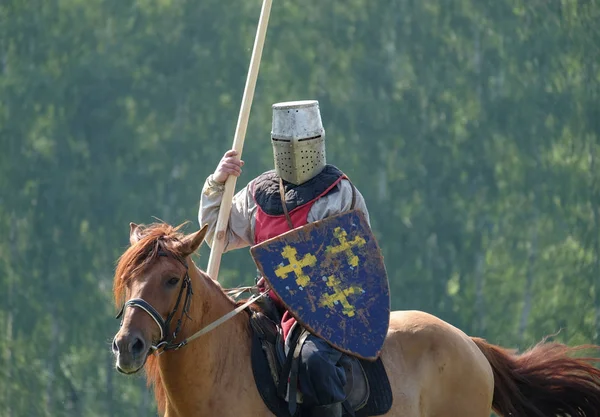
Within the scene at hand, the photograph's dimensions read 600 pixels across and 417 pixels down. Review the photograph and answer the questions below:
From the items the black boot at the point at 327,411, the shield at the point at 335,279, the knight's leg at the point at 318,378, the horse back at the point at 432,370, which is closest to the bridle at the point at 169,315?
the shield at the point at 335,279

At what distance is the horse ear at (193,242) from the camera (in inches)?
222

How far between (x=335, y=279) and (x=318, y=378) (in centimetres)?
61

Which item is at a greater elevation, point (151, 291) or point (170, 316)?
point (151, 291)

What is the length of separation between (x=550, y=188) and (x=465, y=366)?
14012 mm

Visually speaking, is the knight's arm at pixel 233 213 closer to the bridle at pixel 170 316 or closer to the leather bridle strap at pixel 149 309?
the bridle at pixel 170 316

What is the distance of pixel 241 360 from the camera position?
6004mm

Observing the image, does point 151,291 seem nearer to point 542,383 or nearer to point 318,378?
point 318,378

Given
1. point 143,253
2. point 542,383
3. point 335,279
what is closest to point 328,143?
point 542,383

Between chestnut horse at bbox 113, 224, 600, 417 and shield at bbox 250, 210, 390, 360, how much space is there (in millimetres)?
281

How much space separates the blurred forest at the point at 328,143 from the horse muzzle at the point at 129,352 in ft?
48.0

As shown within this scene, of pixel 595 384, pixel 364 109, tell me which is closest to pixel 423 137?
pixel 364 109

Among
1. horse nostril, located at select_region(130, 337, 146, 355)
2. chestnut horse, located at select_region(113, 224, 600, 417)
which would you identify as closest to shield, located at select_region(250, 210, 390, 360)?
chestnut horse, located at select_region(113, 224, 600, 417)

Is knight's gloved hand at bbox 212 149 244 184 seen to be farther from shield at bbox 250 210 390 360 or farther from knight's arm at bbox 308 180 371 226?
shield at bbox 250 210 390 360

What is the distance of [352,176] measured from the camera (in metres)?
20.2
